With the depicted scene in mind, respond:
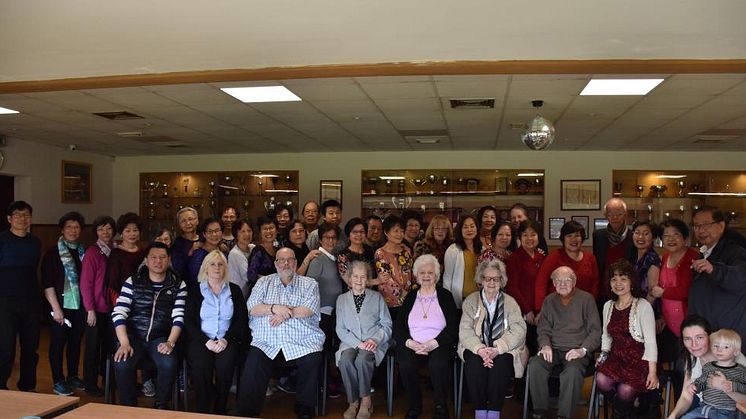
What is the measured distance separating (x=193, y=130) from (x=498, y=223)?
442cm

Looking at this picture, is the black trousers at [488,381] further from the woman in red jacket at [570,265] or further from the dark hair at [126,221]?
the dark hair at [126,221]

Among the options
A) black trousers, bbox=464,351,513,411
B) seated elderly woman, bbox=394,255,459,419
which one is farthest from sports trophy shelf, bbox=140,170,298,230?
black trousers, bbox=464,351,513,411

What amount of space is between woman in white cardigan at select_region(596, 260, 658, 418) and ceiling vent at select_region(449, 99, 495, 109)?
232 centimetres

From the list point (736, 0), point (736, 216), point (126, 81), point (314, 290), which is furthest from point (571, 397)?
point (736, 216)

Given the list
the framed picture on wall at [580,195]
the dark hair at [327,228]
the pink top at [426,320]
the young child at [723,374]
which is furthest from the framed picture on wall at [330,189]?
the young child at [723,374]

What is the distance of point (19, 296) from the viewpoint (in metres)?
4.66

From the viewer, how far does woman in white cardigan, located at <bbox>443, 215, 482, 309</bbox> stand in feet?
15.5

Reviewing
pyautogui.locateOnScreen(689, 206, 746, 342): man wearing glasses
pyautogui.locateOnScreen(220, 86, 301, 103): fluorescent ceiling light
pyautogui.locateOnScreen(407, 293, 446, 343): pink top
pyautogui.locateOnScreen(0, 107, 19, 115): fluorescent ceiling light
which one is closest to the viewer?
pyautogui.locateOnScreen(689, 206, 746, 342): man wearing glasses

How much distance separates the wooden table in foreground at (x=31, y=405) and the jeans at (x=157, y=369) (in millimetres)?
1149

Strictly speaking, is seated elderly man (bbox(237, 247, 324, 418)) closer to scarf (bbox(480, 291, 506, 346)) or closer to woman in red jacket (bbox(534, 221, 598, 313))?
scarf (bbox(480, 291, 506, 346))

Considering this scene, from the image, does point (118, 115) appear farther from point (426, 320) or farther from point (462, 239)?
point (426, 320)

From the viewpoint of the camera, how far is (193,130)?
7539mm

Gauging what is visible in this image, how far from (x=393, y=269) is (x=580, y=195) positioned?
18.6 feet

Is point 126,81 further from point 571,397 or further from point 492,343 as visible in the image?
point 571,397
